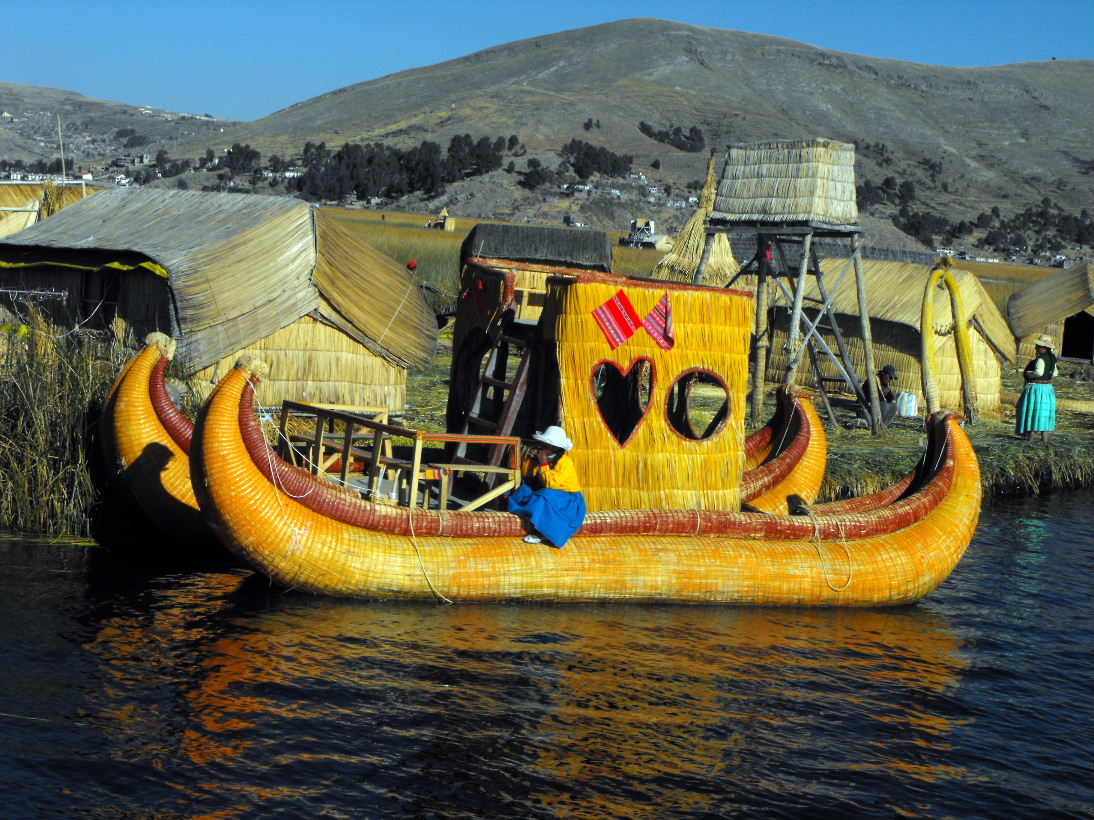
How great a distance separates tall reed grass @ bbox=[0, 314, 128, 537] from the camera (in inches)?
476

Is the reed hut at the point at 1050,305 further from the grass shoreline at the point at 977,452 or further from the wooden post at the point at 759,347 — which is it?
the wooden post at the point at 759,347

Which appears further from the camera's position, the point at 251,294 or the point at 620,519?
the point at 251,294

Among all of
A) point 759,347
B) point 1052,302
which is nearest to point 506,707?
point 759,347

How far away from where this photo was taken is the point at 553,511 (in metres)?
10.9

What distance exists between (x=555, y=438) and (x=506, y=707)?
Answer: 2936 mm

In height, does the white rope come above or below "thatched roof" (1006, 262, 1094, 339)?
below

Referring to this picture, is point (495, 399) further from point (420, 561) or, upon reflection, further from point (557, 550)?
point (420, 561)

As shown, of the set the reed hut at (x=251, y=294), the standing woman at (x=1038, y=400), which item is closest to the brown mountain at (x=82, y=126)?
the reed hut at (x=251, y=294)

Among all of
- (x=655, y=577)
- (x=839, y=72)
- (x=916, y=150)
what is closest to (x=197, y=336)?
(x=655, y=577)

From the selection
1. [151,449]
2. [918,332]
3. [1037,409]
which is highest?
[918,332]

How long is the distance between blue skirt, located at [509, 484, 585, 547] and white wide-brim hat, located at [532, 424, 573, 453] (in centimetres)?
41

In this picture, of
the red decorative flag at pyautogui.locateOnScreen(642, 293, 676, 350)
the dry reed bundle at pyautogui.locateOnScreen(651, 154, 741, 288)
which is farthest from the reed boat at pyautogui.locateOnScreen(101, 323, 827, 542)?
the dry reed bundle at pyautogui.locateOnScreen(651, 154, 741, 288)

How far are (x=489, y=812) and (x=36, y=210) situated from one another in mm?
21159

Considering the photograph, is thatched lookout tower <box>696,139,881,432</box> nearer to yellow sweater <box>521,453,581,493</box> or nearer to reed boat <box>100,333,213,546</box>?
yellow sweater <box>521,453,581,493</box>
